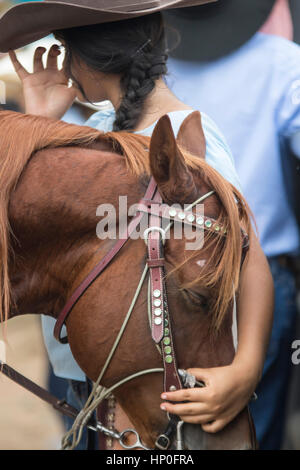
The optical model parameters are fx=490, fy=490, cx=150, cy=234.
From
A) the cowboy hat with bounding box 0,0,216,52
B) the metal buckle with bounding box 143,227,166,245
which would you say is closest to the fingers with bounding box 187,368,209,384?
the metal buckle with bounding box 143,227,166,245

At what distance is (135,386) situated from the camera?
94cm

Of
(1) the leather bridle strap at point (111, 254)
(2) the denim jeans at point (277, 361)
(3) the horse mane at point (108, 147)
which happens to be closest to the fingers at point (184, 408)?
(3) the horse mane at point (108, 147)

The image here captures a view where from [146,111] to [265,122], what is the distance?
1.95 ft

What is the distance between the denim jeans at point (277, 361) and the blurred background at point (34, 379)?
0.11ft

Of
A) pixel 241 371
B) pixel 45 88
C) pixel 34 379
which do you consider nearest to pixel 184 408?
pixel 241 371

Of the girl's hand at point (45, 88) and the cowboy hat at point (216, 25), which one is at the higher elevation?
the cowboy hat at point (216, 25)

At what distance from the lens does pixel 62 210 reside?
0.92 meters

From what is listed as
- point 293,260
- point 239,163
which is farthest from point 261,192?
point 293,260

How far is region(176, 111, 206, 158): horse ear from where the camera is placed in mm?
1064

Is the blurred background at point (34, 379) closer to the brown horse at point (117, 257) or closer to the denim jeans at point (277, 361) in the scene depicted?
the denim jeans at point (277, 361)

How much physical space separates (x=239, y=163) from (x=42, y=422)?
183cm

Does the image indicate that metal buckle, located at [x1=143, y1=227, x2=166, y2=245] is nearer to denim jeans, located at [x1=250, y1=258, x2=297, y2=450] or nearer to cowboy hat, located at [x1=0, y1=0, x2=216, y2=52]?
cowboy hat, located at [x1=0, y1=0, x2=216, y2=52]

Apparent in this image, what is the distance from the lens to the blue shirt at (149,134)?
115 centimetres

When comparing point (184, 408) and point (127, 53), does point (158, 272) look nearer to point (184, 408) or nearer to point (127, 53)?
point (184, 408)
